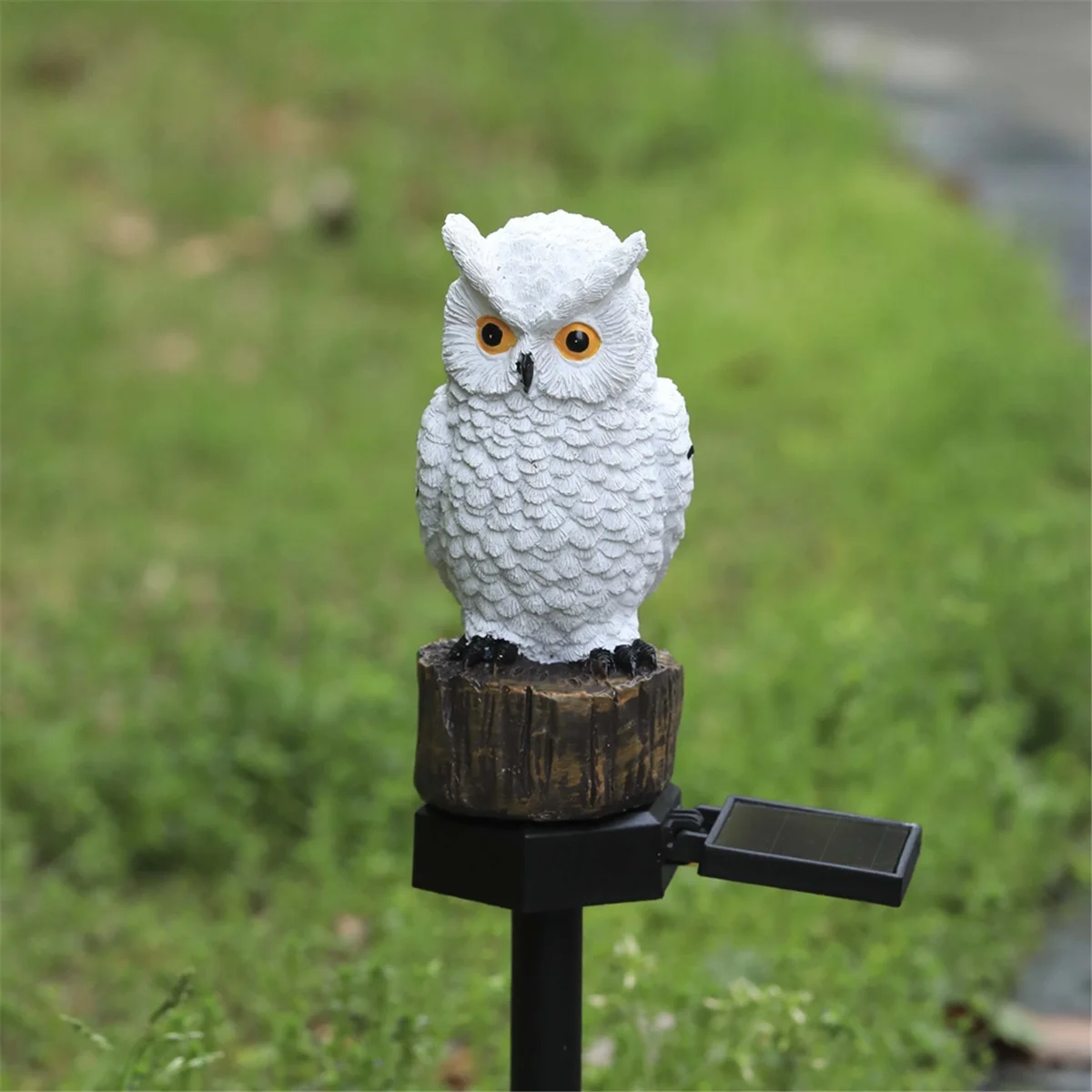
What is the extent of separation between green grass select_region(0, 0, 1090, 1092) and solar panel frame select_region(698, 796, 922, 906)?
0.63m

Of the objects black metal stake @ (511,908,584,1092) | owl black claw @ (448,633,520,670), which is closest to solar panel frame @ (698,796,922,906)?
black metal stake @ (511,908,584,1092)

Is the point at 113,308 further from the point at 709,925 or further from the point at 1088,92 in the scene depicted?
the point at 1088,92

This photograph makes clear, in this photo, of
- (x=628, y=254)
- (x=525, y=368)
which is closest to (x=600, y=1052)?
(x=525, y=368)

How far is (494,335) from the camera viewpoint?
74.8 inches

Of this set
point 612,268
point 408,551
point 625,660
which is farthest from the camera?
point 408,551

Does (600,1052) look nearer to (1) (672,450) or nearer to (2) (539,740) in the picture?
(2) (539,740)

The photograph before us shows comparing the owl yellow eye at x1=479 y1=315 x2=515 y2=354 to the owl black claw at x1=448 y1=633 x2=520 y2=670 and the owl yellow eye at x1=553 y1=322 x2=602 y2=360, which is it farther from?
the owl black claw at x1=448 y1=633 x2=520 y2=670

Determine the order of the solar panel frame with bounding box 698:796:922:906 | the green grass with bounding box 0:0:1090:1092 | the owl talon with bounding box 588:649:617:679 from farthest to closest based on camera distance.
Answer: the green grass with bounding box 0:0:1090:1092 → the owl talon with bounding box 588:649:617:679 → the solar panel frame with bounding box 698:796:922:906

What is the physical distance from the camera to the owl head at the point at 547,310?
1.84m

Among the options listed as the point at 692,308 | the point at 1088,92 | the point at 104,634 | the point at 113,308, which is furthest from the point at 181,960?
the point at 1088,92

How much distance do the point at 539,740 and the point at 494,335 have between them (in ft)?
1.61

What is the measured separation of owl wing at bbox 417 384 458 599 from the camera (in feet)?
6.49

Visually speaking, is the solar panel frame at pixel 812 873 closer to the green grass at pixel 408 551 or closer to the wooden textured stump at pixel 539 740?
the wooden textured stump at pixel 539 740

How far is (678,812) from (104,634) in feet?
8.22
